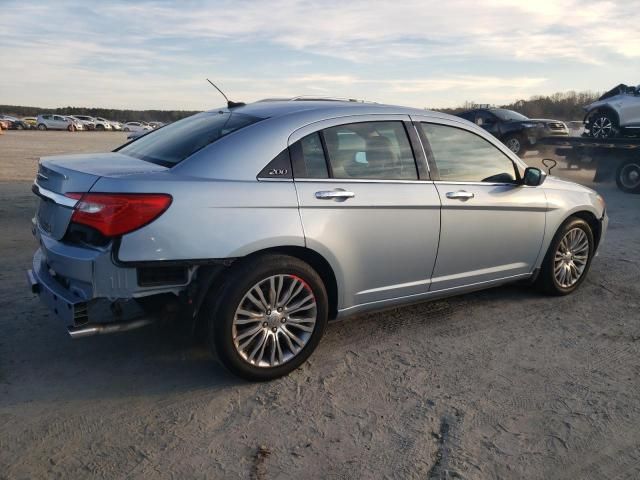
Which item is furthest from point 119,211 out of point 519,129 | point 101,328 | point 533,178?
point 519,129

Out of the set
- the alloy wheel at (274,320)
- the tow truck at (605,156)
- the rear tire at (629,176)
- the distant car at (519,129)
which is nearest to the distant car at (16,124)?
the distant car at (519,129)

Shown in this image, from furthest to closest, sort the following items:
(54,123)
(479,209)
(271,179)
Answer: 1. (54,123)
2. (479,209)
3. (271,179)

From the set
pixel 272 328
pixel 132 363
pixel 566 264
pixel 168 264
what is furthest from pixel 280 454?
pixel 566 264

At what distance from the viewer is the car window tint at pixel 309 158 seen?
11.0 ft

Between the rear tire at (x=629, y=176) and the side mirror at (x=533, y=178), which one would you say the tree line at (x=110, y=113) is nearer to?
the rear tire at (x=629, y=176)

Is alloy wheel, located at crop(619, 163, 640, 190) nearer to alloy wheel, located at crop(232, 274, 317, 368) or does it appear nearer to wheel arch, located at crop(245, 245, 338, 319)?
wheel arch, located at crop(245, 245, 338, 319)

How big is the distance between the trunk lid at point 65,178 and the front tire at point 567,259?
340cm

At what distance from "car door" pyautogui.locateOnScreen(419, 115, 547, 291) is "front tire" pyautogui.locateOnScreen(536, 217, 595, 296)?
268 millimetres

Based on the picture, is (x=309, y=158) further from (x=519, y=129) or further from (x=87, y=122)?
(x=87, y=122)

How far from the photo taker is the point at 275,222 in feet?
10.3

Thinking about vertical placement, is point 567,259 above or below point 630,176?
above

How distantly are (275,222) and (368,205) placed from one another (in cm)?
69

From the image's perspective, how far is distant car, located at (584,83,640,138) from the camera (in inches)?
528

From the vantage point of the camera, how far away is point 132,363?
3471 mm
